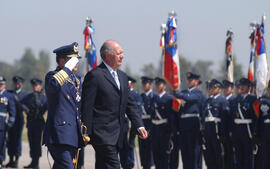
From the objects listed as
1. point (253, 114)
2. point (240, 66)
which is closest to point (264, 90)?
point (253, 114)

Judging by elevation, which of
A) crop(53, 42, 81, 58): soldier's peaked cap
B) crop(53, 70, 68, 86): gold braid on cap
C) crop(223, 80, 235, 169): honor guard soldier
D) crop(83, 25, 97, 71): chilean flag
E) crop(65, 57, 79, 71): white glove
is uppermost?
crop(83, 25, 97, 71): chilean flag

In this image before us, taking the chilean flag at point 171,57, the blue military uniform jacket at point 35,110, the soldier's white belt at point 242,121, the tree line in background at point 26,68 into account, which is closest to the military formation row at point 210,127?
the soldier's white belt at point 242,121

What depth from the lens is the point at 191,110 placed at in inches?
476

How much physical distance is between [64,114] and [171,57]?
5683 millimetres

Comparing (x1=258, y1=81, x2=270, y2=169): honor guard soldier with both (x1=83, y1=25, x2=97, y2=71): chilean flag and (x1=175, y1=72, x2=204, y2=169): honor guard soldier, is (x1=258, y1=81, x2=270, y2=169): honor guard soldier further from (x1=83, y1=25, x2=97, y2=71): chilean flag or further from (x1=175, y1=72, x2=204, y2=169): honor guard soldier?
(x1=83, y1=25, x2=97, y2=71): chilean flag

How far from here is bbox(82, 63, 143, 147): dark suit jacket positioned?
22.6 feet

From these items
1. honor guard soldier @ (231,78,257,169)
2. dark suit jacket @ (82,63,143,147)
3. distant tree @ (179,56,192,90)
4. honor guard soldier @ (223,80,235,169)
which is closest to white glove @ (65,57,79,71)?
dark suit jacket @ (82,63,143,147)

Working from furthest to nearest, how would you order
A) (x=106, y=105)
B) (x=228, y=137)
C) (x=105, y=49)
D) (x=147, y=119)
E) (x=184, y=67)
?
(x=184, y=67)
(x=147, y=119)
(x=228, y=137)
(x=105, y=49)
(x=106, y=105)

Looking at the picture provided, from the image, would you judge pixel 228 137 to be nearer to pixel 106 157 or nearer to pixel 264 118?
pixel 264 118

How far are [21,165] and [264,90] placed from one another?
257 inches

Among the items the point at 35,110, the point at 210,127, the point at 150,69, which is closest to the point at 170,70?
the point at 210,127

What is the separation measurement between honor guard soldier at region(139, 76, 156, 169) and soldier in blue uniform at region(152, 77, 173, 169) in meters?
0.24

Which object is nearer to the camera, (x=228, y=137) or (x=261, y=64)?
(x=261, y=64)

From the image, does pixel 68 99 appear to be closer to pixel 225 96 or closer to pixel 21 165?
pixel 225 96
